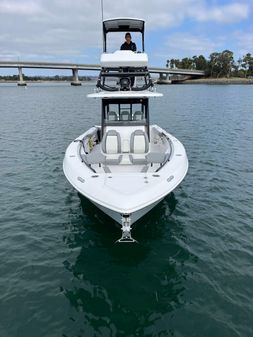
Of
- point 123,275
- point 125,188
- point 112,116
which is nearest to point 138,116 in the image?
point 112,116

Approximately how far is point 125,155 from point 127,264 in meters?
4.64

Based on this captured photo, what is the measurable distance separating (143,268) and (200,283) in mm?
1351

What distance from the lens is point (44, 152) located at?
19391 mm

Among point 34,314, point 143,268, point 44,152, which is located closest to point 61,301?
point 34,314

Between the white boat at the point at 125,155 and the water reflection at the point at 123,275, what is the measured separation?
0.70 m

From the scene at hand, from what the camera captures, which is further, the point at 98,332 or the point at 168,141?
the point at 168,141

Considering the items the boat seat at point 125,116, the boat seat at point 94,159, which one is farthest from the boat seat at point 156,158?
the boat seat at point 125,116

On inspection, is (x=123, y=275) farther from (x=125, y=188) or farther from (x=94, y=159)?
(x=94, y=159)

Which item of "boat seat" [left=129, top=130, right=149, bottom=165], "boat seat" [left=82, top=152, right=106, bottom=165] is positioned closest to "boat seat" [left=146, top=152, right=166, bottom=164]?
"boat seat" [left=129, top=130, right=149, bottom=165]

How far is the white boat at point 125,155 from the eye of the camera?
824 cm

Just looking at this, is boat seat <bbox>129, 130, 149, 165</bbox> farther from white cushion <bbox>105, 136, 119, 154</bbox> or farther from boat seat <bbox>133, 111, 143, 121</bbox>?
boat seat <bbox>133, 111, 143, 121</bbox>

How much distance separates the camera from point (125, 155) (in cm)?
1180

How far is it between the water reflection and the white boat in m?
0.70

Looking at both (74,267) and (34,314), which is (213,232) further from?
(34,314)
